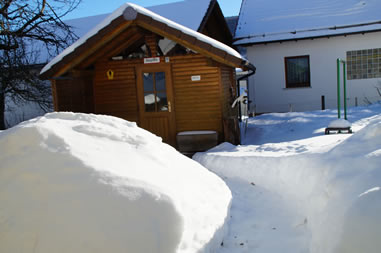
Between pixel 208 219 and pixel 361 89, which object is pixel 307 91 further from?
pixel 208 219

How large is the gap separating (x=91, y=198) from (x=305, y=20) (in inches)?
605

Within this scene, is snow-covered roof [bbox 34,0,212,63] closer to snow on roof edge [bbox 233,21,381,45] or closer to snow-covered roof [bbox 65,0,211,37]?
snow-covered roof [bbox 65,0,211,37]

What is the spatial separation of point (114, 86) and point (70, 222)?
24.1ft

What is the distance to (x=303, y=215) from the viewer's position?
4.79 m

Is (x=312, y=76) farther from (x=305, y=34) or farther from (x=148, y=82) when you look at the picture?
(x=148, y=82)

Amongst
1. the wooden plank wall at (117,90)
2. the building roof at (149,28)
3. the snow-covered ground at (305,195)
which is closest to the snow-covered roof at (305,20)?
the wooden plank wall at (117,90)

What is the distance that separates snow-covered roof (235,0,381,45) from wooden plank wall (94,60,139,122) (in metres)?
7.58

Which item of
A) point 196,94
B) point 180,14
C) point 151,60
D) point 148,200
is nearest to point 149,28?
point 151,60

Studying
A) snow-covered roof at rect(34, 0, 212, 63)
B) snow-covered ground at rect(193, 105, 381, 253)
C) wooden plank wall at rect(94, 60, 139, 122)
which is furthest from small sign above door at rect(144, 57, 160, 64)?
snow-covered roof at rect(34, 0, 212, 63)

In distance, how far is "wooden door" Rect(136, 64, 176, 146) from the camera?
9664 millimetres

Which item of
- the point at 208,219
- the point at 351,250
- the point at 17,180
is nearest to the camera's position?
the point at 351,250

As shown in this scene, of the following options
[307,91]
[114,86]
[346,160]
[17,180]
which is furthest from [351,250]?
[307,91]

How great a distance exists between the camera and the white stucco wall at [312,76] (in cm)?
1539

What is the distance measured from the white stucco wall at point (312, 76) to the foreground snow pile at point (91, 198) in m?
12.5
